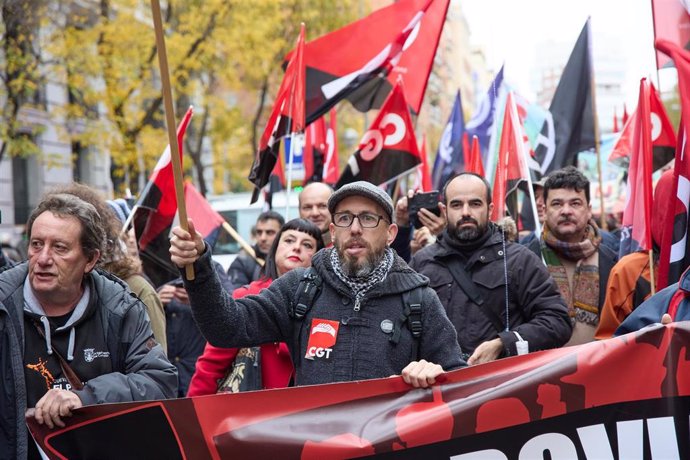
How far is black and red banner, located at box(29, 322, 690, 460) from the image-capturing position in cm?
322

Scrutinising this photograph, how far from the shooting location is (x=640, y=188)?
17.5 ft

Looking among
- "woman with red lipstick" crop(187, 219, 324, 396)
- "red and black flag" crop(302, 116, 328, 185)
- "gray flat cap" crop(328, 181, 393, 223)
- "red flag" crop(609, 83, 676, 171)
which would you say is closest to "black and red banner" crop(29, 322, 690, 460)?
"gray flat cap" crop(328, 181, 393, 223)

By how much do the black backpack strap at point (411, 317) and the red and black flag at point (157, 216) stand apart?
3.25 meters

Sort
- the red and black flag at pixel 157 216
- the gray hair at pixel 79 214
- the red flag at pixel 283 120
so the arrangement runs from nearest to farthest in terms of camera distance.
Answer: the gray hair at pixel 79 214 → the red and black flag at pixel 157 216 → the red flag at pixel 283 120

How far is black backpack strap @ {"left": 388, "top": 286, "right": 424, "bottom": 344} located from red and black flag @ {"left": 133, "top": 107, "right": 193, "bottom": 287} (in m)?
3.25

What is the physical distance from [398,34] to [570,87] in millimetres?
1989

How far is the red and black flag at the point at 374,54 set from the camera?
309 inches

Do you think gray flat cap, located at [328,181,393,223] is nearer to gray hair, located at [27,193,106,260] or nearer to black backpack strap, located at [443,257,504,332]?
gray hair, located at [27,193,106,260]

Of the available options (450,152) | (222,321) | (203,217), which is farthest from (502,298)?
(450,152)

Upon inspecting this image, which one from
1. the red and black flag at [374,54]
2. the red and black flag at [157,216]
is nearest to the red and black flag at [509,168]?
the red and black flag at [374,54]

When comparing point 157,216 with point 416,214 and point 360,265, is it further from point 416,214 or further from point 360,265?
point 360,265

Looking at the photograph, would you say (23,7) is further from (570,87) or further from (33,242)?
(33,242)

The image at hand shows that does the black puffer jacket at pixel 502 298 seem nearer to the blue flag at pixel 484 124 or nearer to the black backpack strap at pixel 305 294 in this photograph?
the black backpack strap at pixel 305 294

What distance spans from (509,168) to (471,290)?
199cm
